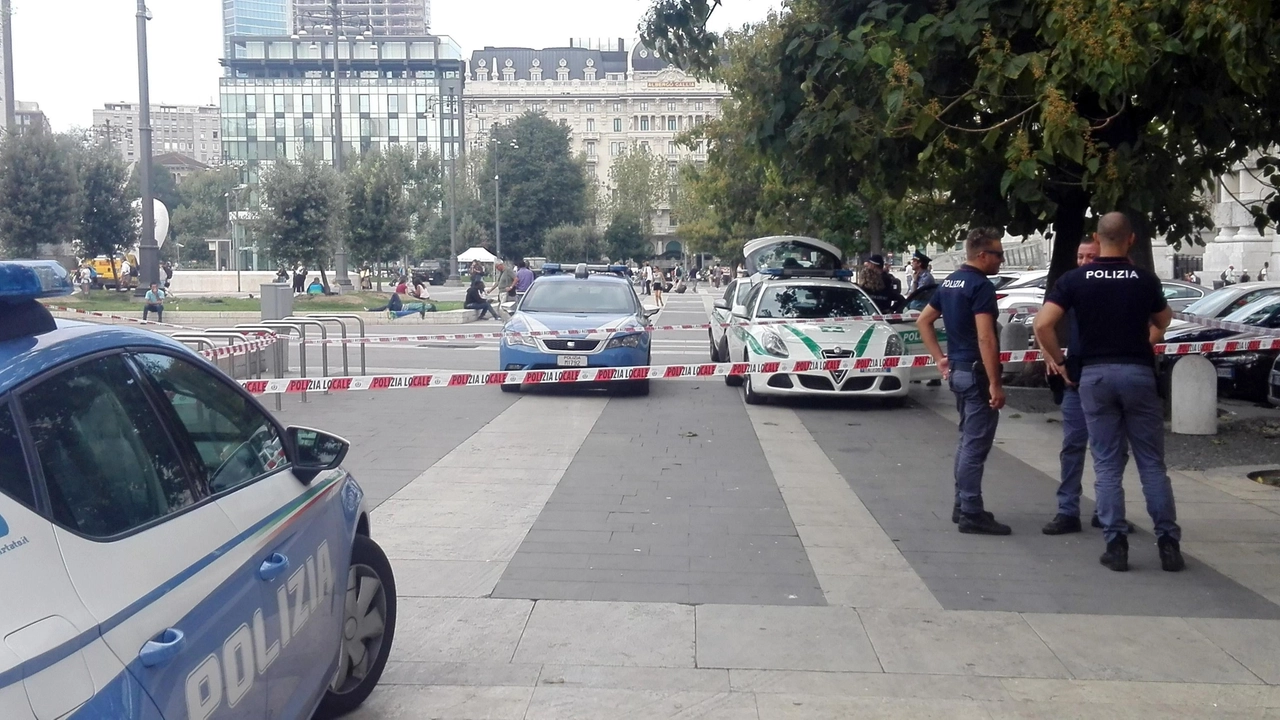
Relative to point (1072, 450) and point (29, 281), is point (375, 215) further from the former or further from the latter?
point (29, 281)

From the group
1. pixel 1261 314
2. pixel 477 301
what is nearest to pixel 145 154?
pixel 477 301

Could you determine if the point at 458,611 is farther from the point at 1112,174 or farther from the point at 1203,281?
the point at 1203,281

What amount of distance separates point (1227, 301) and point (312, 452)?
15.2 metres

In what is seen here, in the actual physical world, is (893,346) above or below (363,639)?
above

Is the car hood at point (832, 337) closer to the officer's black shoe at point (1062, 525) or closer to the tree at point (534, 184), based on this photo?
the officer's black shoe at point (1062, 525)

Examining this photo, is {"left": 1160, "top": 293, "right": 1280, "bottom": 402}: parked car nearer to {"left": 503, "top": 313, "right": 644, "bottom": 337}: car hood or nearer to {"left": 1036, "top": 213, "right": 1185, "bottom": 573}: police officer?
{"left": 503, "top": 313, "right": 644, "bottom": 337}: car hood

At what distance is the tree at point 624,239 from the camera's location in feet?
271

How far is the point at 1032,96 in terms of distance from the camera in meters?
10.5

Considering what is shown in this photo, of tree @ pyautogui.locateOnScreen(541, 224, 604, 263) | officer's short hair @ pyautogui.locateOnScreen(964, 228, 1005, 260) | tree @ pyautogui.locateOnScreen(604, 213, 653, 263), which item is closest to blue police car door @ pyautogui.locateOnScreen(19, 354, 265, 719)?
officer's short hair @ pyautogui.locateOnScreen(964, 228, 1005, 260)

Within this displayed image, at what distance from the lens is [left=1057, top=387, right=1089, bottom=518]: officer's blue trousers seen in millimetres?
7539

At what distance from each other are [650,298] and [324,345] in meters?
43.4

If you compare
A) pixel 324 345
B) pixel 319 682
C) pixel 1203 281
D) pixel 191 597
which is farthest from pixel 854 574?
pixel 1203 281

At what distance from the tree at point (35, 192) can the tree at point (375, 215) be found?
8247 millimetres

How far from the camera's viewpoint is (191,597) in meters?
2.91
